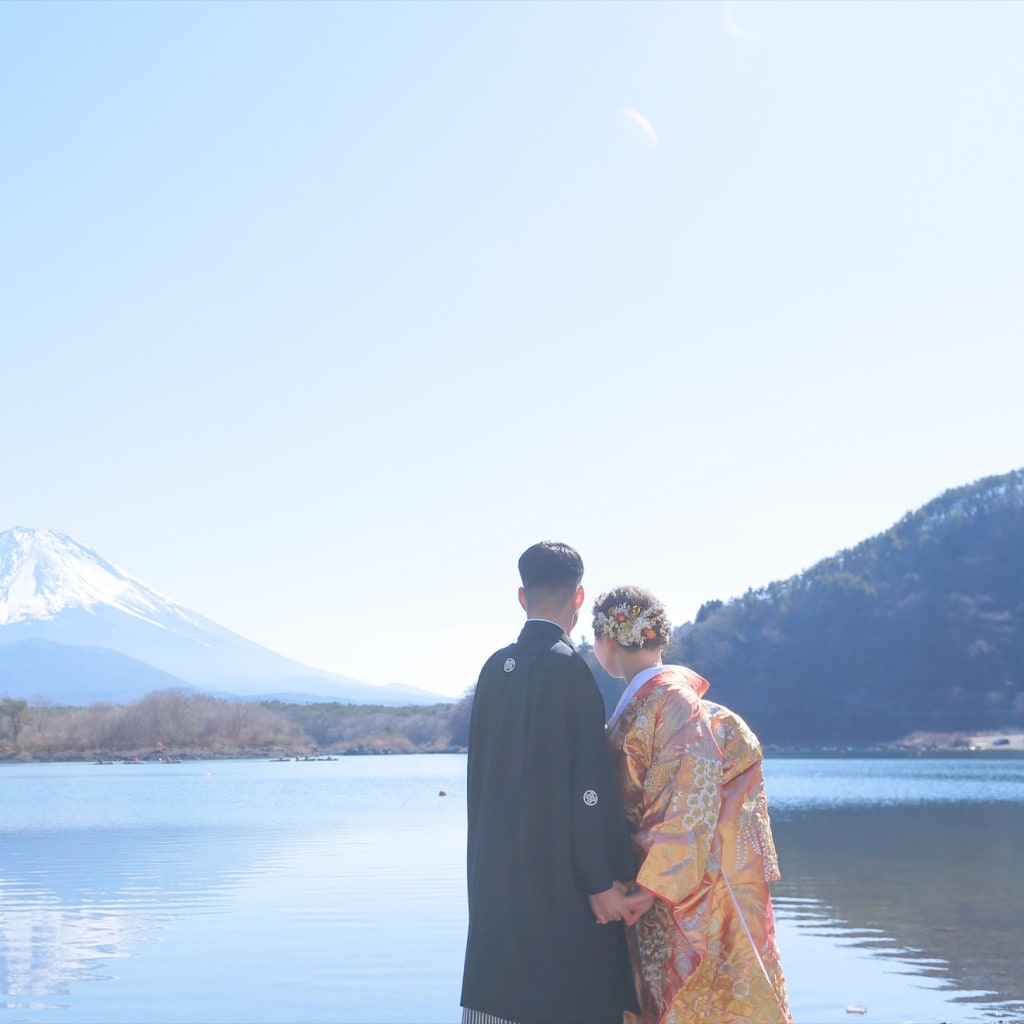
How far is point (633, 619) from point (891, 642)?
3609 inches

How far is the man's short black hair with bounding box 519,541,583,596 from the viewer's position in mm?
3398

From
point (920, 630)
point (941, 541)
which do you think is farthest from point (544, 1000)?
point (941, 541)

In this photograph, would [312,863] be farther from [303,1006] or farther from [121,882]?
[303,1006]

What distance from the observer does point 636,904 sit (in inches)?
126

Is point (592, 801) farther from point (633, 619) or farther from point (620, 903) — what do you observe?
point (633, 619)

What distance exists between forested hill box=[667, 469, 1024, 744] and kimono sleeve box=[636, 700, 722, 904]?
81260 millimetres

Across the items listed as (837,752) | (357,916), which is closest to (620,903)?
(357,916)

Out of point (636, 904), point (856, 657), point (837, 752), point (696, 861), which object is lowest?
point (636, 904)

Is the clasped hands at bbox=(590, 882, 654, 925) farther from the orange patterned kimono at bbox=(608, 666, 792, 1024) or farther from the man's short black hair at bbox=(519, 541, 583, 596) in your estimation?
the man's short black hair at bbox=(519, 541, 583, 596)

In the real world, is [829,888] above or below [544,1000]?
below

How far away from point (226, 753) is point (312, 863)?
7990 centimetres

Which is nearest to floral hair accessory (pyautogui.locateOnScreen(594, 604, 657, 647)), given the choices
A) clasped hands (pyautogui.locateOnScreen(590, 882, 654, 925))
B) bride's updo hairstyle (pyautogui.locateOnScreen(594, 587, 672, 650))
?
bride's updo hairstyle (pyautogui.locateOnScreen(594, 587, 672, 650))

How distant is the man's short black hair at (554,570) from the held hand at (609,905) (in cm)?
82

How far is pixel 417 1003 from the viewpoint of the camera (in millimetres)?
9859
